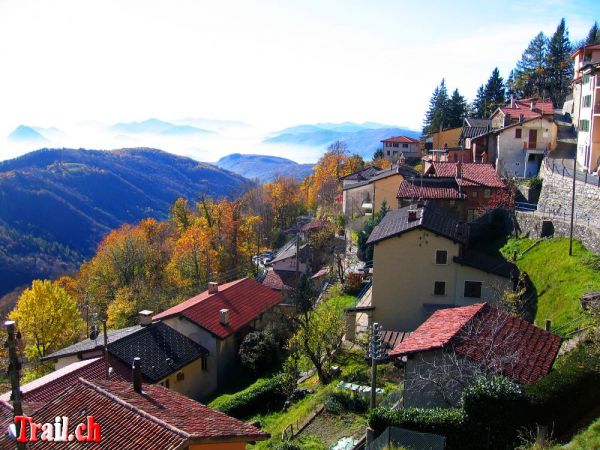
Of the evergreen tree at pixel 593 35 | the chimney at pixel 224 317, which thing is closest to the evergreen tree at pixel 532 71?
the evergreen tree at pixel 593 35

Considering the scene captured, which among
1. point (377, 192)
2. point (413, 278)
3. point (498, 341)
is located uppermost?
point (377, 192)

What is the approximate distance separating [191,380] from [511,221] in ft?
74.0

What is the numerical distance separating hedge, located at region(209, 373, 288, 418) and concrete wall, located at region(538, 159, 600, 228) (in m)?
17.3

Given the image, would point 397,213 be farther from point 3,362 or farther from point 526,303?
point 3,362

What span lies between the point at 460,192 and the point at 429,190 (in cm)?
219

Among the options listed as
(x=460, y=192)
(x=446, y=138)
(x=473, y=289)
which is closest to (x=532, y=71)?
(x=446, y=138)

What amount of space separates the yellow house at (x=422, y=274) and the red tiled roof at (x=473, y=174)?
36.5ft

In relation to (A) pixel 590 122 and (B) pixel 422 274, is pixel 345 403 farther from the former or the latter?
(A) pixel 590 122

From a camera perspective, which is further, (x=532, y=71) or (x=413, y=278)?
(x=532, y=71)

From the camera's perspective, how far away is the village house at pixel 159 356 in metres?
24.4

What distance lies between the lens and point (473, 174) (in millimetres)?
38156

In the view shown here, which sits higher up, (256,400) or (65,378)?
(65,378)

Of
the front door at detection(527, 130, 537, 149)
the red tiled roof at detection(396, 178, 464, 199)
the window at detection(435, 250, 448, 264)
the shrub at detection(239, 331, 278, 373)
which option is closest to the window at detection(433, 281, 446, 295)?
the window at detection(435, 250, 448, 264)

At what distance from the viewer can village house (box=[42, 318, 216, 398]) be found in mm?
24406
